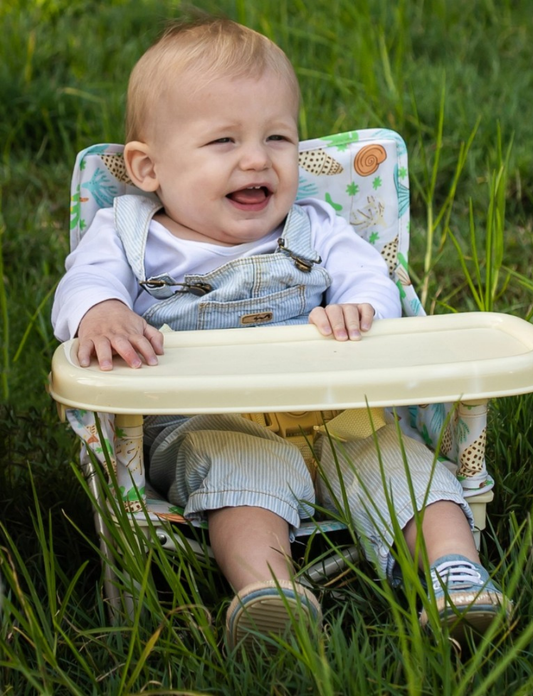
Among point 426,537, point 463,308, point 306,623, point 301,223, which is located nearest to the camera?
point 306,623

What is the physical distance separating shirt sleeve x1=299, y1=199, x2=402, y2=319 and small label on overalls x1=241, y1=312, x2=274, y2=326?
15 centimetres

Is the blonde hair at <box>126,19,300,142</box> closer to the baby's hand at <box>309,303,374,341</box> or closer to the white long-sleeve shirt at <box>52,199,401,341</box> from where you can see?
the white long-sleeve shirt at <box>52,199,401,341</box>

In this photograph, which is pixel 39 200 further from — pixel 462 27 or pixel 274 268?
pixel 462 27

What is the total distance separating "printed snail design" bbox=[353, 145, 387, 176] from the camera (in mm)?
2164

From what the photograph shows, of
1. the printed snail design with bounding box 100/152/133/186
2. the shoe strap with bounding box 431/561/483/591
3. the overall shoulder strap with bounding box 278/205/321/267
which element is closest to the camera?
the shoe strap with bounding box 431/561/483/591

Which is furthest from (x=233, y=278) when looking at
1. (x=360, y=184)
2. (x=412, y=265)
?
(x=412, y=265)

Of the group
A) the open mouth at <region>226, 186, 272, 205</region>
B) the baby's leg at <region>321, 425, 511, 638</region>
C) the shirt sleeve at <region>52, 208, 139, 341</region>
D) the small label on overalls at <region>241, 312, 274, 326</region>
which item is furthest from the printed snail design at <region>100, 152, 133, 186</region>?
the baby's leg at <region>321, 425, 511, 638</region>

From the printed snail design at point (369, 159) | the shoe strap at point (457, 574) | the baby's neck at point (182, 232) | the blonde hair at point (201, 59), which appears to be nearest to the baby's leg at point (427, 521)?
the shoe strap at point (457, 574)

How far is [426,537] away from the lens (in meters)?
1.64

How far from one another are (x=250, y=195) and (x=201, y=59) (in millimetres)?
277

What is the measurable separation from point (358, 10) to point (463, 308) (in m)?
1.65

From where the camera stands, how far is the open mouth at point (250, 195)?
1965mm

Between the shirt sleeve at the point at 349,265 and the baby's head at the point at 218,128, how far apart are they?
124mm

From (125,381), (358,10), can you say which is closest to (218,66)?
(125,381)
